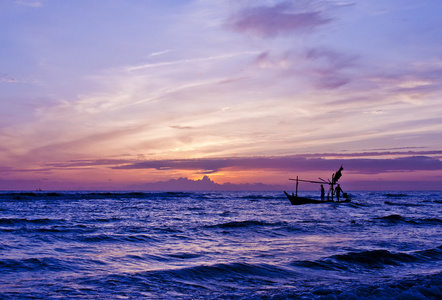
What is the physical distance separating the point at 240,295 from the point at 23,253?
10028 mm

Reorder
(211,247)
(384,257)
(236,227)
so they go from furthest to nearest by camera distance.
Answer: (236,227) < (211,247) < (384,257)

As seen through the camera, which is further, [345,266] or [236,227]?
[236,227]

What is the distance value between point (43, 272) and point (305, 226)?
1840 cm

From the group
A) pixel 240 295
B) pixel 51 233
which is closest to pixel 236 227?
pixel 51 233

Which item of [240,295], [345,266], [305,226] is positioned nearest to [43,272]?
[240,295]

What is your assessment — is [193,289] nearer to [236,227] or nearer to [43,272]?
[43,272]

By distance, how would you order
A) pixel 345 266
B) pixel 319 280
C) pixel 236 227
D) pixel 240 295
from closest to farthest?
1. pixel 240 295
2. pixel 319 280
3. pixel 345 266
4. pixel 236 227

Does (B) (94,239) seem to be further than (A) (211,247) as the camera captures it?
Yes

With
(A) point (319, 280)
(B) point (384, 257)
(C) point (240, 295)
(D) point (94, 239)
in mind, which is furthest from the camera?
(D) point (94, 239)

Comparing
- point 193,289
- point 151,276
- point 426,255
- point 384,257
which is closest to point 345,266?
point 384,257

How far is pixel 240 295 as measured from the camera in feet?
30.7

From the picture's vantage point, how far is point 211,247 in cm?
1712

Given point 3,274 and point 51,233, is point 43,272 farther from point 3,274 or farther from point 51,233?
point 51,233

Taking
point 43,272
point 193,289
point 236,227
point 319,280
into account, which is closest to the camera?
point 193,289
